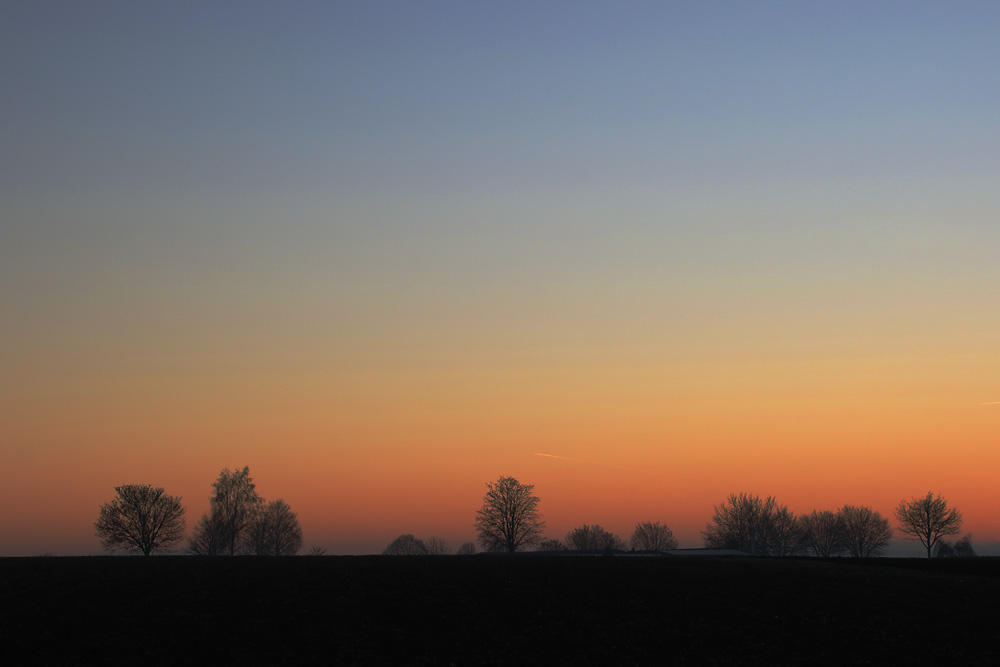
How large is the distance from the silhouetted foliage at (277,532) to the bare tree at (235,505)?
7.37m

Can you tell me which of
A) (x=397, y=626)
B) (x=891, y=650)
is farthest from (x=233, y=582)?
(x=891, y=650)

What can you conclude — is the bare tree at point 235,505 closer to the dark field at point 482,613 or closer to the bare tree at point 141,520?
the bare tree at point 141,520

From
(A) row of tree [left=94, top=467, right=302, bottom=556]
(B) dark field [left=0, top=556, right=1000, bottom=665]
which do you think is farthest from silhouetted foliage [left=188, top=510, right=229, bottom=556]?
(B) dark field [left=0, top=556, right=1000, bottom=665]

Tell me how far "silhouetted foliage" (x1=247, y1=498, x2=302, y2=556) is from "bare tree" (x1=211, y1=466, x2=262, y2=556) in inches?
290

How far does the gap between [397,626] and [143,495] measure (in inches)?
3409

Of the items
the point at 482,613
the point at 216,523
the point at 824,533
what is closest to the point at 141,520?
the point at 216,523

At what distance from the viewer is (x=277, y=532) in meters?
157

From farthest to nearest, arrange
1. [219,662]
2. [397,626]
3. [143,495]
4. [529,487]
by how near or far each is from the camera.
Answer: [529,487] → [143,495] → [397,626] → [219,662]

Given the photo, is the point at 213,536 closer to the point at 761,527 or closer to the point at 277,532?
the point at 277,532

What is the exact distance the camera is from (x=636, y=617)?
44938 mm

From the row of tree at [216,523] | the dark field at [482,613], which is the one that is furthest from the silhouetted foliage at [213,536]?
the dark field at [482,613]

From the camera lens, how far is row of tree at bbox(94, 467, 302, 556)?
11219cm

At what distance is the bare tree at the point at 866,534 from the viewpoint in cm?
16425

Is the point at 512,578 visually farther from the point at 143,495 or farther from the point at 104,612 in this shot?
the point at 143,495
